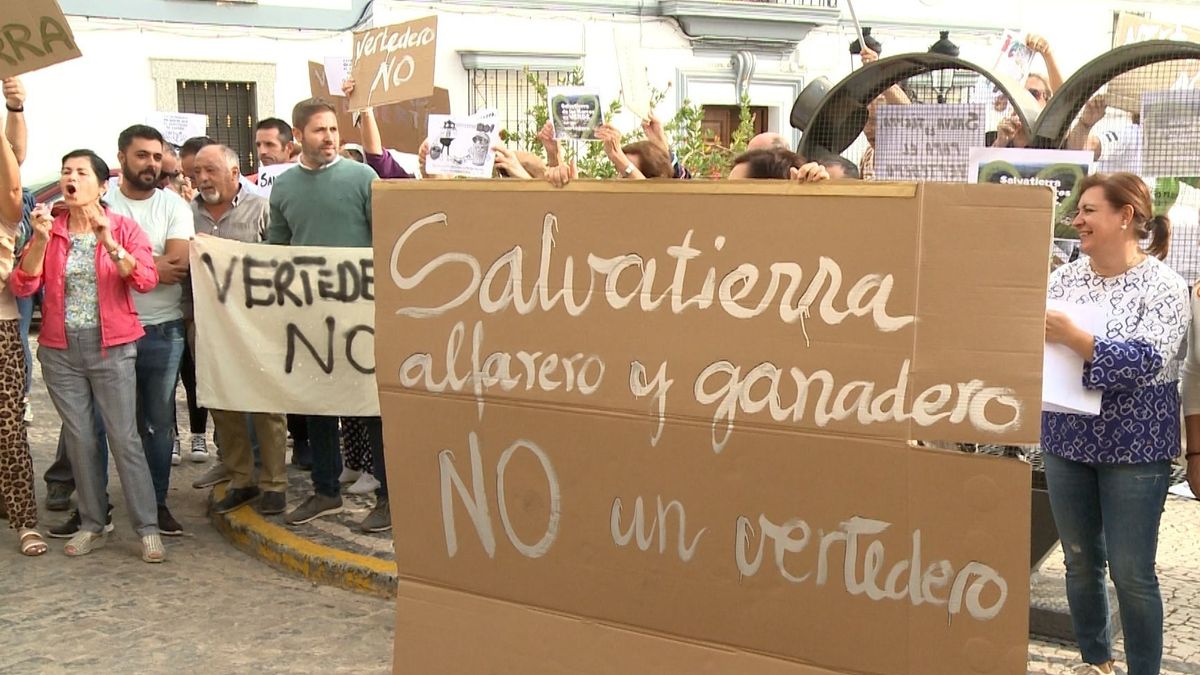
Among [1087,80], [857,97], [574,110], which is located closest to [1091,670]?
[1087,80]

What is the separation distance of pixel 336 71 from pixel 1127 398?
21.6ft

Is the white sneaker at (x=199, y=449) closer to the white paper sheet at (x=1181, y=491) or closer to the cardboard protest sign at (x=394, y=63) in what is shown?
the cardboard protest sign at (x=394, y=63)

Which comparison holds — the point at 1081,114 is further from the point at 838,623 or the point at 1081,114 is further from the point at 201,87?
the point at 201,87

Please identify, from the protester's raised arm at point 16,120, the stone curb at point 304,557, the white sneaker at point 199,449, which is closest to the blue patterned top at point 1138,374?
the stone curb at point 304,557

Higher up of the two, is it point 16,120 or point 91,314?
point 16,120

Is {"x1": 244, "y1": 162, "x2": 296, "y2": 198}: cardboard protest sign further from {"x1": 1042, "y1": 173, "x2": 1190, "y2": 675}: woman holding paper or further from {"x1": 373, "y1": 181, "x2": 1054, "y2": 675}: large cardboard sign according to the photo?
{"x1": 1042, "y1": 173, "x2": 1190, "y2": 675}: woman holding paper

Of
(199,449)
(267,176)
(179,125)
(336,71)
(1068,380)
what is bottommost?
(199,449)

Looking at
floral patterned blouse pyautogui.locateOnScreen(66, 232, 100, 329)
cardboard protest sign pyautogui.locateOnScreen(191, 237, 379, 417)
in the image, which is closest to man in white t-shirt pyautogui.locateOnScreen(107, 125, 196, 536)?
cardboard protest sign pyautogui.locateOnScreen(191, 237, 379, 417)

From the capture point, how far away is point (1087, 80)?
15.9 ft

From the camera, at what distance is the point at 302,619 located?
5090mm

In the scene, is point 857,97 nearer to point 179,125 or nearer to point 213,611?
point 213,611

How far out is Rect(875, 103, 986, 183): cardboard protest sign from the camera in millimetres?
5145

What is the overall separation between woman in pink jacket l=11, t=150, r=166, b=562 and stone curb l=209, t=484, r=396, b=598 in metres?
0.41

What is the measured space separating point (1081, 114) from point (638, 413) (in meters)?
2.90
